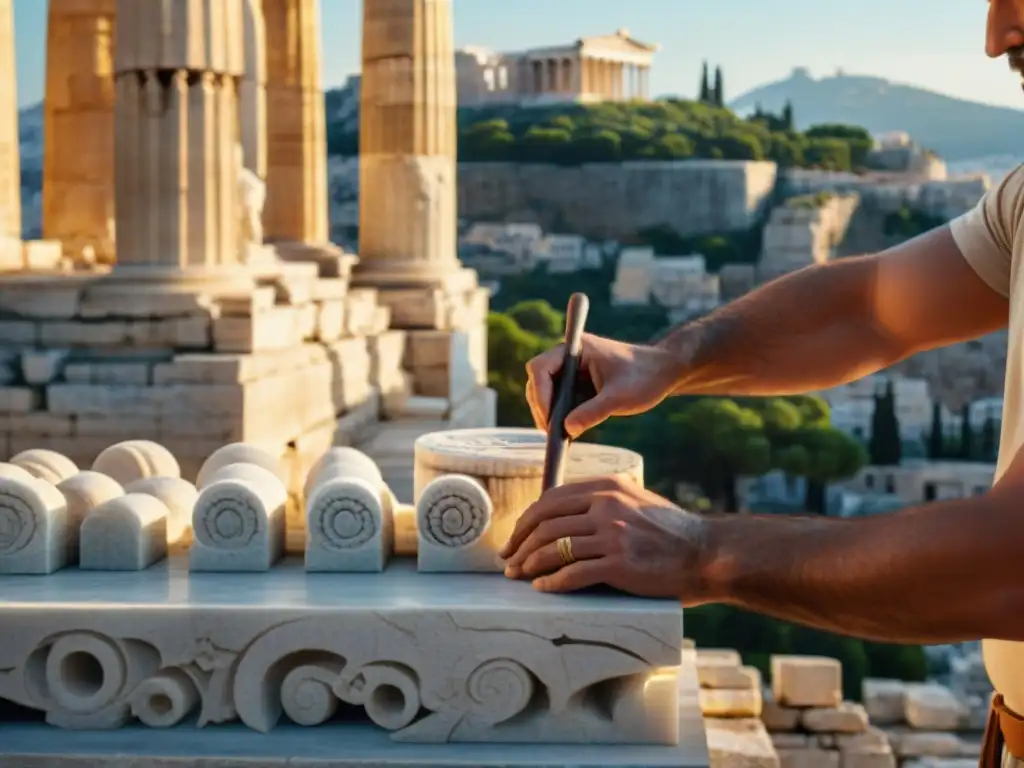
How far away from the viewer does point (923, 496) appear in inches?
2312

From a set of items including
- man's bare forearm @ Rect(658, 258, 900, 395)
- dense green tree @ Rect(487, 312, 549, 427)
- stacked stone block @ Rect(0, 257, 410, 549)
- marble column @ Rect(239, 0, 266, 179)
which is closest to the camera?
man's bare forearm @ Rect(658, 258, 900, 395)

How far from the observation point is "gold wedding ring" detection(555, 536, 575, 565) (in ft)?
8.84

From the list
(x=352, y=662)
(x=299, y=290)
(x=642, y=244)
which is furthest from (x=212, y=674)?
(x=642, y=244)

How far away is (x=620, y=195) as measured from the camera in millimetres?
86688

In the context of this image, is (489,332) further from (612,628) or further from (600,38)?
(600,38)

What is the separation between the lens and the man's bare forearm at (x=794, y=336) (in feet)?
10.5

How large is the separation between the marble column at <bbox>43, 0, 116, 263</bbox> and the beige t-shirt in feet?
42.1

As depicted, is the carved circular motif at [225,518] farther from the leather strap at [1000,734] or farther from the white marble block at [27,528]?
the leather strap at [1000,734]

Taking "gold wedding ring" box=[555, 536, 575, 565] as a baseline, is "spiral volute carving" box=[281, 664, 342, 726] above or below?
below

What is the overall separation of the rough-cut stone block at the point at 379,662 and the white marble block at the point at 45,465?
36.0 inches

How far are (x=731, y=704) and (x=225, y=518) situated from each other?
20.4 feet

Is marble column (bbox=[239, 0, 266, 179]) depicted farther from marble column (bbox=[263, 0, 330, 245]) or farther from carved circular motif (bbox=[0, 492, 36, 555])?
carved circular motif (bbox=[0, 492, 36, 555])

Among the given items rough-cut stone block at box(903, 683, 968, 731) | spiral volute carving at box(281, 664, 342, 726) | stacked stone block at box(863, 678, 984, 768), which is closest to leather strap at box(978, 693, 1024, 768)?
spiral volute carving at box(281, 664, 342, 726)

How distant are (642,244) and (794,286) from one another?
8200 cm
